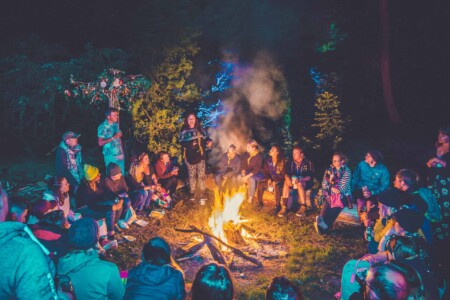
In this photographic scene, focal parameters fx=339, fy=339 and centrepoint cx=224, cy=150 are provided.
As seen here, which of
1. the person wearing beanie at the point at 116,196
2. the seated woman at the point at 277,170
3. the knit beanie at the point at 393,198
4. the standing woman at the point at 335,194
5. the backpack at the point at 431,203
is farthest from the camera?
the seated woman at the point at 277,170

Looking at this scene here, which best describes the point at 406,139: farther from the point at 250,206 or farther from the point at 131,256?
the point at 131,256

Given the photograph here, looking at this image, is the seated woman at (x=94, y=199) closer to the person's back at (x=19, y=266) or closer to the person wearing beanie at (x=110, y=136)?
the person wearing beanie at (x=110, y=136)

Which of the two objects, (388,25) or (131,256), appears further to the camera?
(388,25)

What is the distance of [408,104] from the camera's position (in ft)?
57.9

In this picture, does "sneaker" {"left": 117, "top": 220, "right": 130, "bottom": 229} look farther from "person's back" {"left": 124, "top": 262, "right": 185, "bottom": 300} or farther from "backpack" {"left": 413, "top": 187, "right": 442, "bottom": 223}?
"backpack" {"left": 413, "top": 187, "right": 442, "bottom": 223}

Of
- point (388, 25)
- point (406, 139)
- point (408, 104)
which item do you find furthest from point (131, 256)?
point (408, 104)

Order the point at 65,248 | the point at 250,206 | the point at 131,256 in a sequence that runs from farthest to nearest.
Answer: the point at 250,206
the point at 131,256
the point at 65,248

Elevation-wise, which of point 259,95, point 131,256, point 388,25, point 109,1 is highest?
point 388,25

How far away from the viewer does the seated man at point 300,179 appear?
824 cm

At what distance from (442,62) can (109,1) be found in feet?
51.4

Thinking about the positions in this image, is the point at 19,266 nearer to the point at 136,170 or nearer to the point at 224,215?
the point at 224,215

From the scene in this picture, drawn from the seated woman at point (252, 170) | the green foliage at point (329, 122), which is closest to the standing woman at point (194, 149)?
the seated woman at point (252, 170)

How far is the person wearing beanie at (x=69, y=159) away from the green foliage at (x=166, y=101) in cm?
221

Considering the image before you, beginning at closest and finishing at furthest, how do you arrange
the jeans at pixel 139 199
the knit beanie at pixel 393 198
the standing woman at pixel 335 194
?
the knit beanie at pixel 393 198, the standing woman at pixel 335 194, the jeans at pixel 139 199
